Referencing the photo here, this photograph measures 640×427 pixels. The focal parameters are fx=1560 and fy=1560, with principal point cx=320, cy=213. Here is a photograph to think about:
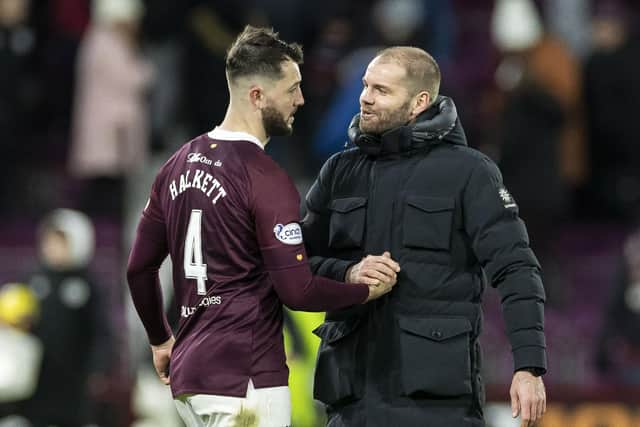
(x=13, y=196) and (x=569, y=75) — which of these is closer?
(x=569, y=75)

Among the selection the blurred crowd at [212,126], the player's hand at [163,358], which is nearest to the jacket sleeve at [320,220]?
the player's hand at [163,358]

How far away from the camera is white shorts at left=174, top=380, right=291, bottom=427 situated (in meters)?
5.56

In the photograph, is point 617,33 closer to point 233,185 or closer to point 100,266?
point 100,266

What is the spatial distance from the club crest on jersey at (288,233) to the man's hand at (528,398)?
94 cm

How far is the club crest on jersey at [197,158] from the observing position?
18.7ft

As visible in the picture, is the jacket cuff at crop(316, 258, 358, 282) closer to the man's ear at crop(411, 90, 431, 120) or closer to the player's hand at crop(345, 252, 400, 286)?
the player's hand at crop(345, 252, 400, 286)

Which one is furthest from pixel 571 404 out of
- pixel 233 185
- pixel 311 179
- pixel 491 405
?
pixel 233 185

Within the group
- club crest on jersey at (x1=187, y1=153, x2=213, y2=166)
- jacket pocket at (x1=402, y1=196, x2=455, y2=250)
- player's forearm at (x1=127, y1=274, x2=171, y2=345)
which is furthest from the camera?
player's forearm at (x1=127, y1=274, x2=171, y2=345)

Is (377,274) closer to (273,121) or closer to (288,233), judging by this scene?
(288,233)

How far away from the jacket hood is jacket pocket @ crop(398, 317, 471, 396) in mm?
674

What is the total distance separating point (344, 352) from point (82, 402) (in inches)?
188

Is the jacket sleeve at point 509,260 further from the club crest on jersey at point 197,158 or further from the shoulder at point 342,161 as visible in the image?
the club crest on jersey at point 197,158

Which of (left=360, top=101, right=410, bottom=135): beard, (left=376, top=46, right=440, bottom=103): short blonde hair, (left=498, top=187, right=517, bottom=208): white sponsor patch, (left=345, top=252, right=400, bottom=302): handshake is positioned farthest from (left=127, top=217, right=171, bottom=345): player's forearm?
(left=498, top=187, right=517, bottom=208): white sponsor patch

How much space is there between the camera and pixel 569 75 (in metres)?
11.4
